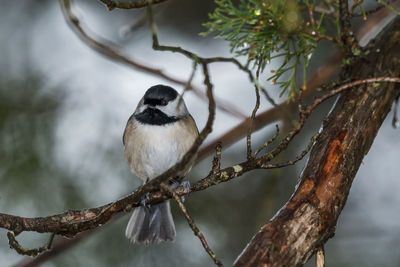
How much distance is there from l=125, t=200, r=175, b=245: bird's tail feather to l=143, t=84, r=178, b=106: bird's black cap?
668 mm

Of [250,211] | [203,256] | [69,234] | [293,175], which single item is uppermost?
[293,175]

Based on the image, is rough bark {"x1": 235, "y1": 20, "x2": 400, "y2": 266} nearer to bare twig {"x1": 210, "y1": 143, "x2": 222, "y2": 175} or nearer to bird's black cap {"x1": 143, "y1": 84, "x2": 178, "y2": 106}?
bare twig {"x1": 210, "y1": 143, "x2": 222, "y2": 175}

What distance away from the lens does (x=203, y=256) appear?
11.9ft

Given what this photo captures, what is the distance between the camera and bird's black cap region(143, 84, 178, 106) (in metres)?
2.99

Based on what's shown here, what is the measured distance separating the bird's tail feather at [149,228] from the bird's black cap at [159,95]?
0.67m

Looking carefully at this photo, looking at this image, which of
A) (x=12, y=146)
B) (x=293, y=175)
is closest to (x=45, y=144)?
(x=12, y=146)

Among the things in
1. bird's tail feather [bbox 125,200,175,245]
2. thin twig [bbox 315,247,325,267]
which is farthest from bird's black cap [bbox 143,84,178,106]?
thin twig [bbox 315,247,325,267]

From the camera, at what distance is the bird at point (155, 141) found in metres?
2.99

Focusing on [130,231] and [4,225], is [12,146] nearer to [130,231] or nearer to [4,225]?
[130,231]

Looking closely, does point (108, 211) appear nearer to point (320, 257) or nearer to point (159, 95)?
point (320, 257)

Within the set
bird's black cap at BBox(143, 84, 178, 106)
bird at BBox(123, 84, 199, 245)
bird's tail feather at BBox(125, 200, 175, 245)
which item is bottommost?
bird's tail feather at BBox(125, 200, 175, 245)

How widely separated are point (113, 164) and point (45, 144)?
1.64 ft

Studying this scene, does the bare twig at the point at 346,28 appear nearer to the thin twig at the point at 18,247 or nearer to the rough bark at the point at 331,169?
the rough bark at the point at 331,169

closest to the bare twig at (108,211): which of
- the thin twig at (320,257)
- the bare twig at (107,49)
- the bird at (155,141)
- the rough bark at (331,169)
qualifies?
the rough bark at (331,169)
